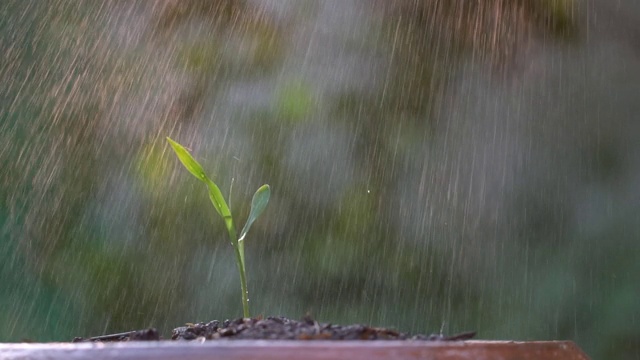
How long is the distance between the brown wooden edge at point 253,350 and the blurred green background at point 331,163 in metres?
1.24

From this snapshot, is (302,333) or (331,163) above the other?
(331,163)

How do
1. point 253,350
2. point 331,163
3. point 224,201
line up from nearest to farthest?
1. point 253,350
2. point 224,201
3. point 331,163

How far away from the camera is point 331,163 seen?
6.03 feet

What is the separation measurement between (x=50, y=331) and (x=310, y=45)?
2.82 ft

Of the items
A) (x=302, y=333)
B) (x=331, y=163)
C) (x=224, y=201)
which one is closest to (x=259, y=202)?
(x=224, y=201)

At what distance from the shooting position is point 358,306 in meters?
1.74

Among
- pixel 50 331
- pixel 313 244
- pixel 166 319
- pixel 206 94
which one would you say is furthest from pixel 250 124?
pixel 50 331

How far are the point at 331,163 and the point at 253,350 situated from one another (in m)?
1.42

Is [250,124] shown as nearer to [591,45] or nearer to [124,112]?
[124,112]

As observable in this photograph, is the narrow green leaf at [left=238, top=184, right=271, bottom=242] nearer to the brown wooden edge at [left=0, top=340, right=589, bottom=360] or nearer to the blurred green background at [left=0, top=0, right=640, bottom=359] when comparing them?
the brown wooden edge at [left=0, top=340, right=589, bottom=360]

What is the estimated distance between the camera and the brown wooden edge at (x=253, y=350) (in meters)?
0.42

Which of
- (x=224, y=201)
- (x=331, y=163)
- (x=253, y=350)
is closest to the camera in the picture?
(x=253, y=350)

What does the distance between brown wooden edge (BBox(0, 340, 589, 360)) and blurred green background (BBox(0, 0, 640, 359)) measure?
124 centimetres

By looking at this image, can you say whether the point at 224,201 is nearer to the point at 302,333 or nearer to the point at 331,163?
the point at 302,333
